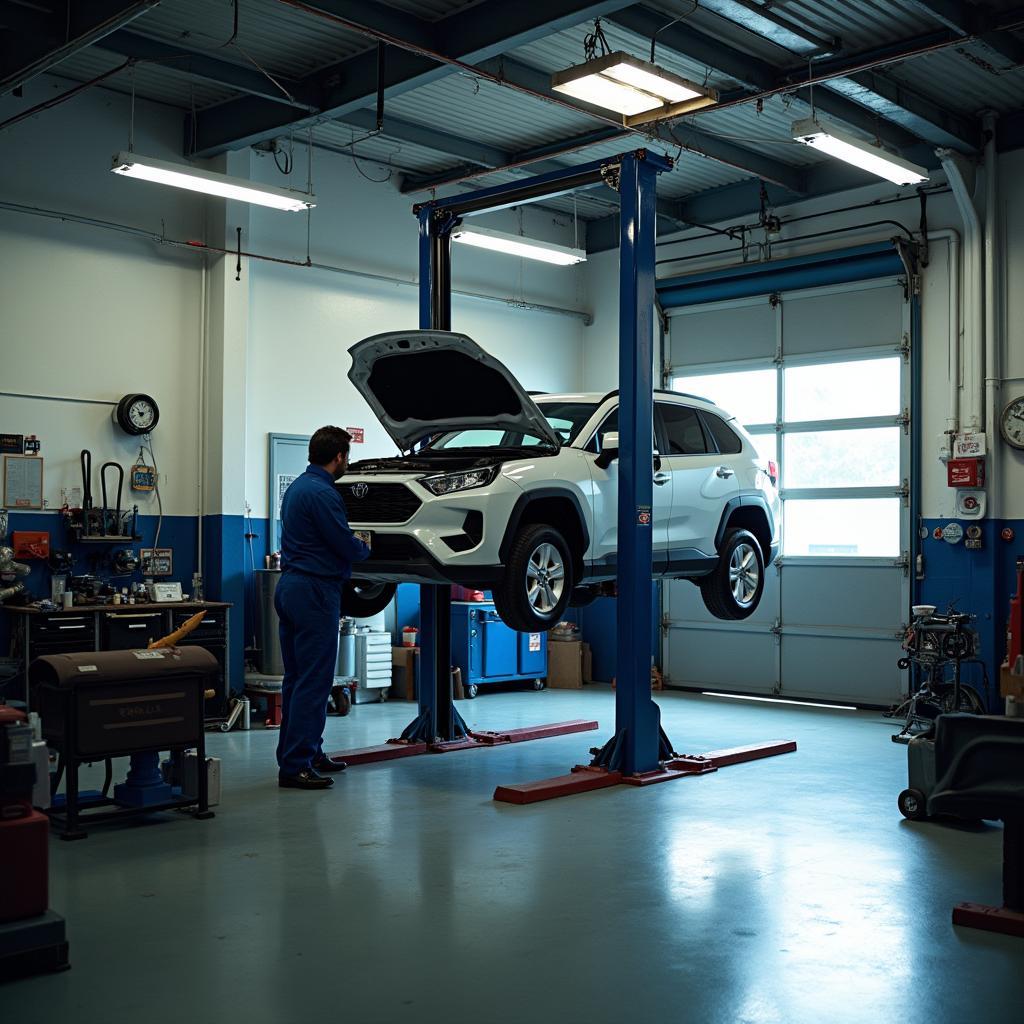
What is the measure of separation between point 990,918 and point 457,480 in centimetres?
341

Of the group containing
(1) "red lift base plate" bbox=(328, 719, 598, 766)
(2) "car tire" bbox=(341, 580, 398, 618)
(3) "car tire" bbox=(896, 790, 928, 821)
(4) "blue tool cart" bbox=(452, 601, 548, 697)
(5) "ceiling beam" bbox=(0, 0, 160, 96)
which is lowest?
(1) "red lift base plate" bbox=(328, 719, 598, 766)

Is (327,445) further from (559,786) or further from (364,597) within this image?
(559,786)

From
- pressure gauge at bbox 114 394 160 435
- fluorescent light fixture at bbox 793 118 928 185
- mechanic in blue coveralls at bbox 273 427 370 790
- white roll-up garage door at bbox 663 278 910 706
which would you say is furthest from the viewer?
white roll-up garage door at bbox 663 278 910 706

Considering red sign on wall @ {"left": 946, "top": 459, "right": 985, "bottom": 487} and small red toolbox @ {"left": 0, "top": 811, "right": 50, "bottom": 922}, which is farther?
red sign on wall @ {"left": 946, "top": 459, "right": 985, "bottom": 487}

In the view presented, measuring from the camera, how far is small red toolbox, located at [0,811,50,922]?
12.2 feet

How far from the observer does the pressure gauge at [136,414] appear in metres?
9.23

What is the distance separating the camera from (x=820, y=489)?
1118 cm

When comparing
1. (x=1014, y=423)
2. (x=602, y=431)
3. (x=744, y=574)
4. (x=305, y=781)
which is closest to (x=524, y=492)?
(x=602, y=431)

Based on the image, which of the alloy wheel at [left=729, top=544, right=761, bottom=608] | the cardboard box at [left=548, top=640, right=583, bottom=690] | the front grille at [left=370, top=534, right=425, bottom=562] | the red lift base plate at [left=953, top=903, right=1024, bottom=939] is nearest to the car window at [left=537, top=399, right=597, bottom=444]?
the front grille at [left=370, top=534, right=425, bottom=562]

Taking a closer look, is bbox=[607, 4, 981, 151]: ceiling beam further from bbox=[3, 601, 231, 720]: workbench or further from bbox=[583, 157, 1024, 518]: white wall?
bbox=[3, 601, 231, 720]: workbench

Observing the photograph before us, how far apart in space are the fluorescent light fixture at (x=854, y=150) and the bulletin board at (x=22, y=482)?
5.88 meters

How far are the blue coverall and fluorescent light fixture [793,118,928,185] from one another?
393cm

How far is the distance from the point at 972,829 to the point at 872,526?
5.35 meters

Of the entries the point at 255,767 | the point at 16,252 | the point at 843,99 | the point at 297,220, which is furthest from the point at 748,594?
the point at 16,252
